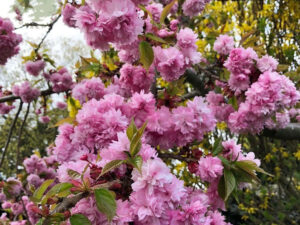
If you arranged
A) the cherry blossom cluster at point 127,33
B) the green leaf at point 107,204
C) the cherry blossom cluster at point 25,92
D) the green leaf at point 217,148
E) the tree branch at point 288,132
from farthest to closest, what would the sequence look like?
the cherry blossom cluster at point 25,92 → the tree branch at point 288,132 → the green leaf at point 217,148 → the cherry blossom cluster at point 127,33 → the green leaf at point 107,204

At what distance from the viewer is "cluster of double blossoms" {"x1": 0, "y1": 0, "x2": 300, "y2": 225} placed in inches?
34.4

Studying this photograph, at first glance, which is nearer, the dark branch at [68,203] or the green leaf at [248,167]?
the dark branch at [68,203]

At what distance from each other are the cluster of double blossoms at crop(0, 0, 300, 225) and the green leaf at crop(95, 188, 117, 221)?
0.05 metres

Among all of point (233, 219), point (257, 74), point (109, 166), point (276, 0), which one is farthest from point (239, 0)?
point (109, 166)

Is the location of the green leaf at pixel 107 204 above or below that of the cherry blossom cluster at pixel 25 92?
above

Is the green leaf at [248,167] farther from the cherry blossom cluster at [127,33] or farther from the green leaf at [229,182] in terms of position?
the cherry blossom cluster at [127,33]

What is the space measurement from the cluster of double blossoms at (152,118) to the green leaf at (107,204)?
5 cm

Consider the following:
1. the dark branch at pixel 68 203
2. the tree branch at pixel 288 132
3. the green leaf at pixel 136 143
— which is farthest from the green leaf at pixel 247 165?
the tree branch at pixel 288 132

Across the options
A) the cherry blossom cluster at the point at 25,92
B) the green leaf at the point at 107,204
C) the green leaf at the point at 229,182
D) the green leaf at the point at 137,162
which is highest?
the green leaf at the point at 137,162

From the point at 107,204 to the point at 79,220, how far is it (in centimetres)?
9

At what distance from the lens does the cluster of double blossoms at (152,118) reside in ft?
2.87

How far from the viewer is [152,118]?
1.28m

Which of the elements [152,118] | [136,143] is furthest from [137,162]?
[152,118]

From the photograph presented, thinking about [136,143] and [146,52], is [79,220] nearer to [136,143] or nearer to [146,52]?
[136,143]
